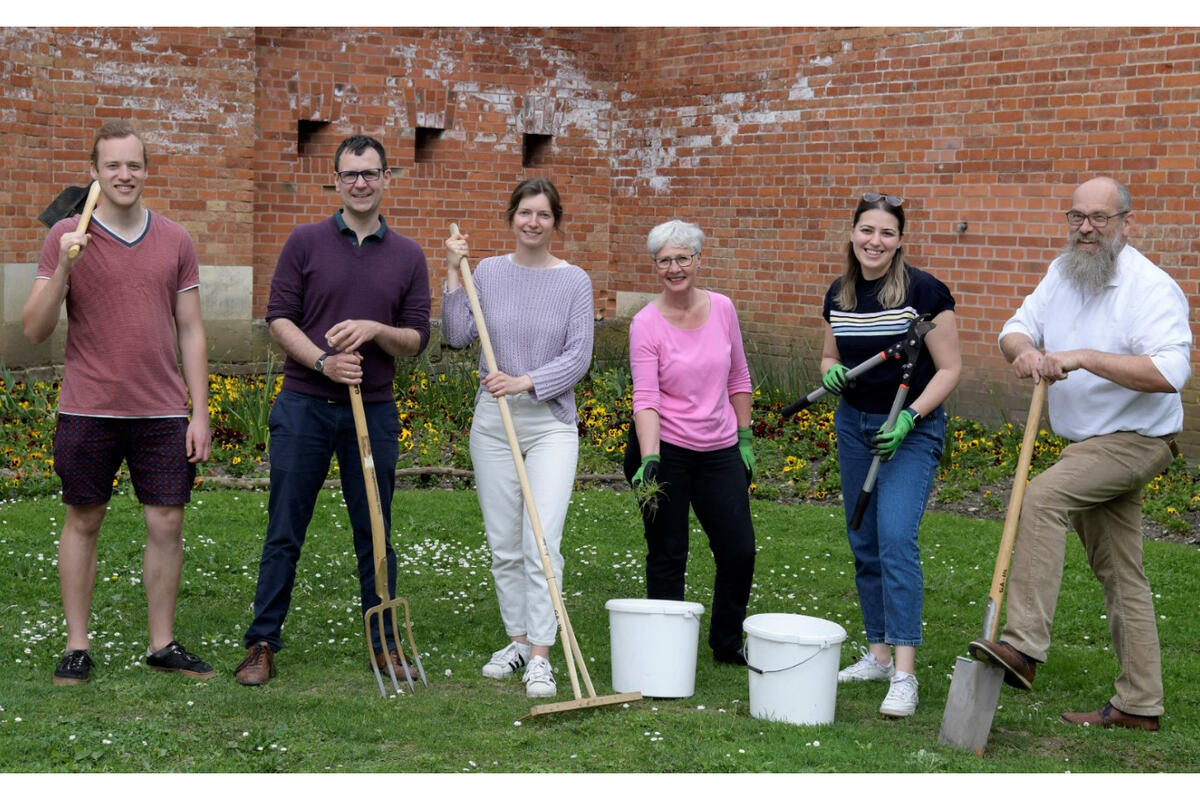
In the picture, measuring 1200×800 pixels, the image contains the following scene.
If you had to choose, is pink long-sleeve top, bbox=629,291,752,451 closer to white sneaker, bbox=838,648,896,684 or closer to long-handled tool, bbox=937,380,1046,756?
white sneaker, bbox=838,648,896,684

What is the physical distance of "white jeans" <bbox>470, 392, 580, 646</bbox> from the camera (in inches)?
213

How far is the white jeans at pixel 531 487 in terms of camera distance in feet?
17.8

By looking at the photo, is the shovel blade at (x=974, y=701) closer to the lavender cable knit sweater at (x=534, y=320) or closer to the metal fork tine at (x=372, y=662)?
the lavender cable knit sweater at (x=534, y=320)

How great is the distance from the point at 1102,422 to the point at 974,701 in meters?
1.12

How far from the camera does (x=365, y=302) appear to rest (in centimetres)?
533

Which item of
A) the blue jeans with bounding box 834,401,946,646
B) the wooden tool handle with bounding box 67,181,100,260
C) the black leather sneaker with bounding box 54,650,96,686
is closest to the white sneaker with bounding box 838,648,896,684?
the blue jeans with bounding box 834,401,946,646

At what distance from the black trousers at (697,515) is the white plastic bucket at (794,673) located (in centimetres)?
70

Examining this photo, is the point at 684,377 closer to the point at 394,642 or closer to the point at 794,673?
the point at 794,673

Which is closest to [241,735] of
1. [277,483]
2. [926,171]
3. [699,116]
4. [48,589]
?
[277,483]

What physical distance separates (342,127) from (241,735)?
866cm

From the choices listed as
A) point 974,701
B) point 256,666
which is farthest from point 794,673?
point 256,666

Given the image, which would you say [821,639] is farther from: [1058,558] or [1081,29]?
[1081,29]

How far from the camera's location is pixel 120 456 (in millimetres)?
5324

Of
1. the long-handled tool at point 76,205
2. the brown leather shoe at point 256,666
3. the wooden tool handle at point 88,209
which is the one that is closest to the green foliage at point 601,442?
the long-handled tool at point 76,205
